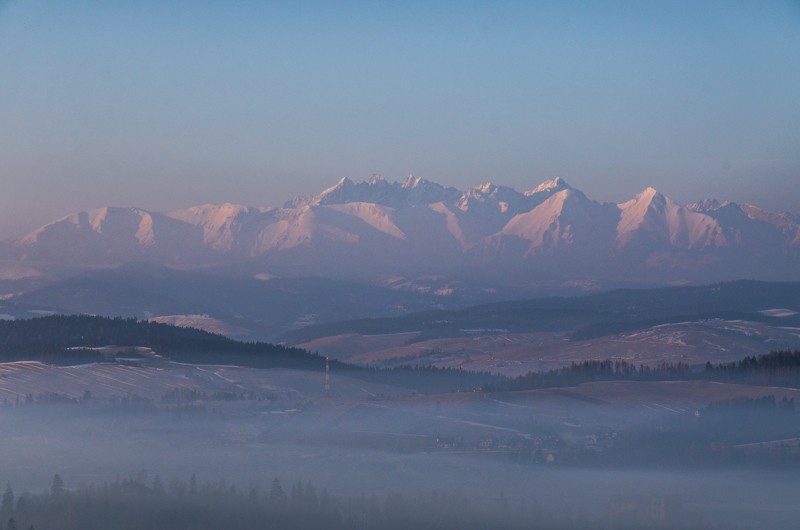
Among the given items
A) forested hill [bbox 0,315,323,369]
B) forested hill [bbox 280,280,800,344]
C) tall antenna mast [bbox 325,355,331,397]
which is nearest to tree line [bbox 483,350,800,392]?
tall antenna mast [bbox 325,355,331,397]

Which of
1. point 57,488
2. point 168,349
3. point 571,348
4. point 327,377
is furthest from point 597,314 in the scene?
point 57,488

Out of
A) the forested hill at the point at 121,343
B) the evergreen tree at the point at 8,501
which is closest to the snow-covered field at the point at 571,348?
the forested hill at the point at 121,343

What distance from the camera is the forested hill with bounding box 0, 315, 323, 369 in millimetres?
88688

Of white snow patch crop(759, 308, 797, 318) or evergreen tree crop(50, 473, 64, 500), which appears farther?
white snow patch crop(759, 308, 797, 318)

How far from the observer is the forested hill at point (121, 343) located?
88688 mm

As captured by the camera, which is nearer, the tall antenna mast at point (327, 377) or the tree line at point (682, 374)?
the tree line at point (682, 374)

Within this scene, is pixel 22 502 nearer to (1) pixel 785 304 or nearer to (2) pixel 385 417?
(2) pixel 385 417

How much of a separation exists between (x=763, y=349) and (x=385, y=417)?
52105mm

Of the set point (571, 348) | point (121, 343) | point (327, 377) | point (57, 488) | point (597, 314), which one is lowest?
point (57, 488)

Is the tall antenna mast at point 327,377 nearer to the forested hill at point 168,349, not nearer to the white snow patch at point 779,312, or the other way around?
the forested hill at point 168,349

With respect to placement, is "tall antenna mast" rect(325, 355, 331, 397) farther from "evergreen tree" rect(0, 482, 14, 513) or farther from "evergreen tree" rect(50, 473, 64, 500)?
"evergreen tree" rect(0, 482, 14, 513)

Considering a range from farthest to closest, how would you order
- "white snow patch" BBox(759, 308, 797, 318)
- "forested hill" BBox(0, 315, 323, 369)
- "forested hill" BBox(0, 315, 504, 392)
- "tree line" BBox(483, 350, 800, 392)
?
"white snow patch" BBox(759, 308, 797, 318), "forested hill" BBox(0, 315, 504, 392), "forested hill" BBox(0, 315, 323, 369), "tree line" BBox(483, 350, 800, 392)

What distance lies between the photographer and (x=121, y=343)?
310 ft

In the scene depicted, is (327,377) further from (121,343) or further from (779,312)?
(779,312)
